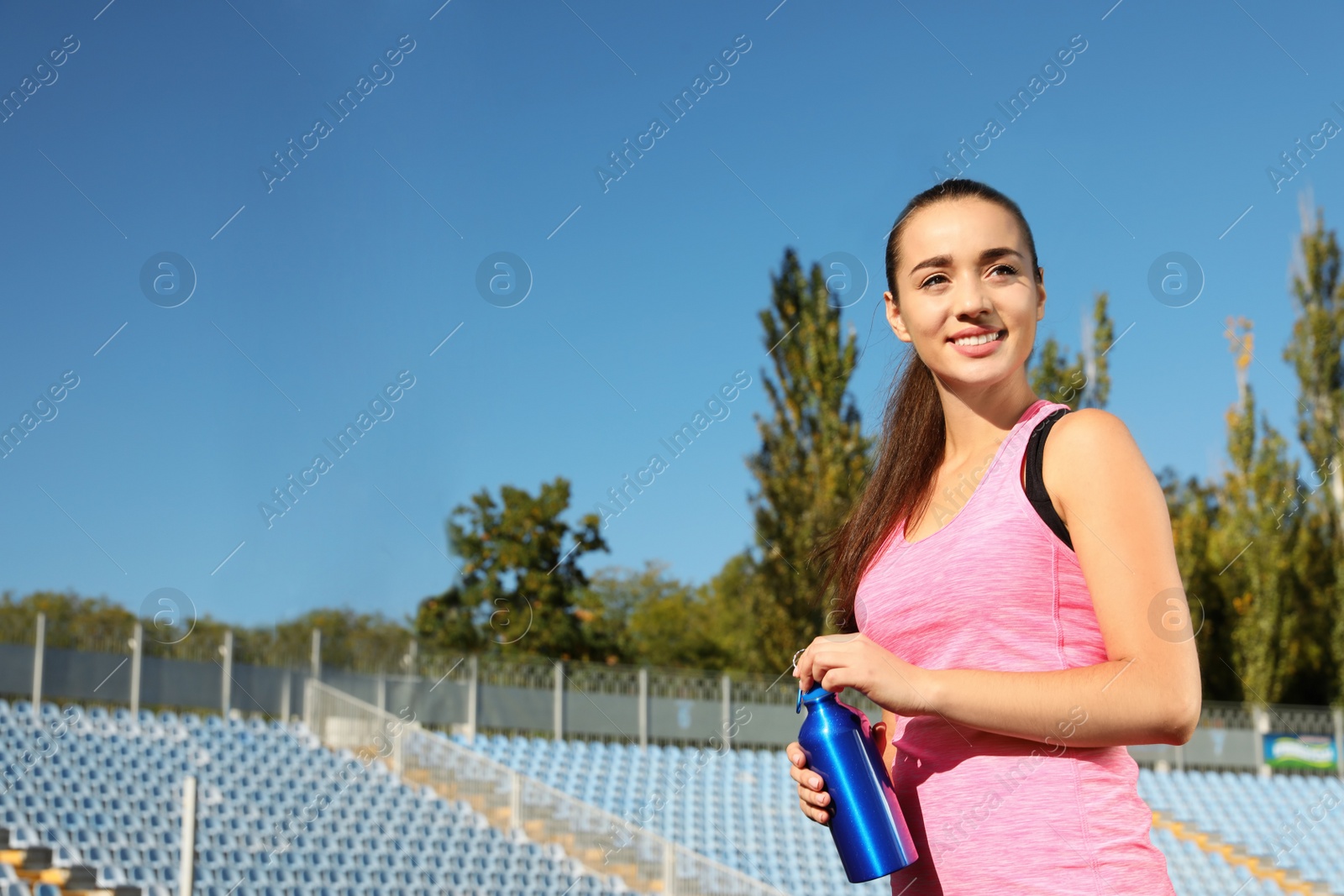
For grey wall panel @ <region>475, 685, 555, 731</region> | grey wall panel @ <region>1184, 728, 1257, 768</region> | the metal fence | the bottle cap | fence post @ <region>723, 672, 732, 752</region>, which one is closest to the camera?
the bottle cap

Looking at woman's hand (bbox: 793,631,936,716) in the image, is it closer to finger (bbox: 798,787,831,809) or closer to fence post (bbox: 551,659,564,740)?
finger (bbox: 798,787,831,809)

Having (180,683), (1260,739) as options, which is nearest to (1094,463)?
(180,683)

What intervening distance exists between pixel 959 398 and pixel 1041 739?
1.53ft

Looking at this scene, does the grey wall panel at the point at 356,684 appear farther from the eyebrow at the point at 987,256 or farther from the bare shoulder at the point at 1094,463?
the bare shoulder at the point at 1094,463

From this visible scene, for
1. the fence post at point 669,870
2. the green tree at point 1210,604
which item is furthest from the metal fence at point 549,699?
the green tree at point 1210,604

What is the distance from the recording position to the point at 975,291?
4.39ft

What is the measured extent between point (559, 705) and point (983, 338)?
17.7 metres

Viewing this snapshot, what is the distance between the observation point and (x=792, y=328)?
26875 mm

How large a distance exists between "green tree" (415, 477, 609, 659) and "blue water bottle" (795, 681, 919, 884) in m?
31.5

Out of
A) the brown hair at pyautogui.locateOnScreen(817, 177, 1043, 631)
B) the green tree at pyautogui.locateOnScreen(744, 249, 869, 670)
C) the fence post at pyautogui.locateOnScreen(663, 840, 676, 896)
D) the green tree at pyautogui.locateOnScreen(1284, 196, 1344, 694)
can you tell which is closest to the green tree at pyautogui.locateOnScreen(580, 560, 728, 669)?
the green tree at pyautogui.locateOnScreen(744, 249, 869, 670)

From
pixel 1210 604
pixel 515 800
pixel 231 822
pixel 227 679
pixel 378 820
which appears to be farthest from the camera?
pixel 1210 604

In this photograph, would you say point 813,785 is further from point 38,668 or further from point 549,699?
point 549,699

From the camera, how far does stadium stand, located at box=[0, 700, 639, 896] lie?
956 cm

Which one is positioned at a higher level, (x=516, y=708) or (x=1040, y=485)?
(x=1040, y=485)
